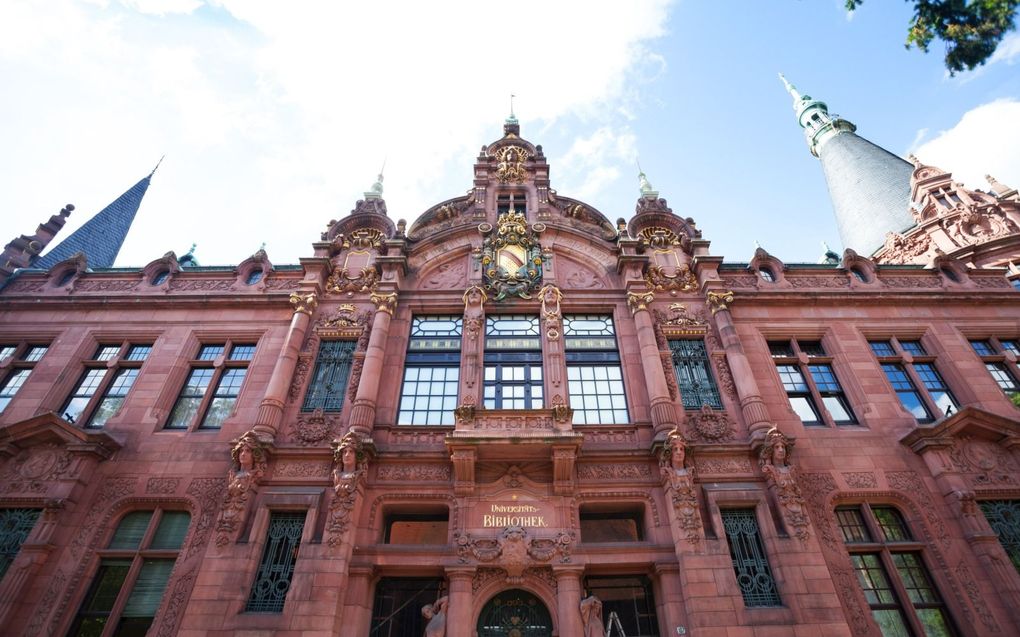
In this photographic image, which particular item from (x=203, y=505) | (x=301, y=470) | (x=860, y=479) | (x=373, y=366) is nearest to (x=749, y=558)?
(x=860, y=479)

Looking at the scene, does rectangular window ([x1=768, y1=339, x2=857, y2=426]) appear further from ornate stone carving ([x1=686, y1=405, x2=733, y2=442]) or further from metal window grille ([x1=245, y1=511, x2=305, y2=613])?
metal window grille ([x1=245, y1=511, x2=305, y2=613])

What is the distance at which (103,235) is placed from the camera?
2802cm

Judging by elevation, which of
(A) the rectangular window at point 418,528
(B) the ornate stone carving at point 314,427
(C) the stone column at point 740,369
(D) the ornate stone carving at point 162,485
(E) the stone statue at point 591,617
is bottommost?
(E) the stone statue at point 591,617

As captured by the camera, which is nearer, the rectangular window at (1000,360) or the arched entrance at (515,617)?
the arched entrance at (515,617)

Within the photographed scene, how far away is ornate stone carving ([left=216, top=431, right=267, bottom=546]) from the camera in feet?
41.6

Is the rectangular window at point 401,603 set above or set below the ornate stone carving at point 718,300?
below

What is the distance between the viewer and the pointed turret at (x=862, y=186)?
3125cm

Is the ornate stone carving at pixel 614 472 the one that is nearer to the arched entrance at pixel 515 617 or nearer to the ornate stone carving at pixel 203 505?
the arched entrance at pixel 515 617

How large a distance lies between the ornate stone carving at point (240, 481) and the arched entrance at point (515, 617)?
6472mm

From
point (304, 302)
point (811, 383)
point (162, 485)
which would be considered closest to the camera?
point (162, 485)

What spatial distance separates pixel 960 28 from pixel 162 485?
20246 millimetres

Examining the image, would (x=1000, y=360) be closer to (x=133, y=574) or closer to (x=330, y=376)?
(x=330, y=376)

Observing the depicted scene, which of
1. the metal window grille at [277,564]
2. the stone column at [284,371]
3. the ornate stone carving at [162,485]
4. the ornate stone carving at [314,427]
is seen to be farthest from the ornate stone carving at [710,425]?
the ornate stone carving at [162,485]

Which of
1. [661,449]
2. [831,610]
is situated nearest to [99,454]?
[661,449]
